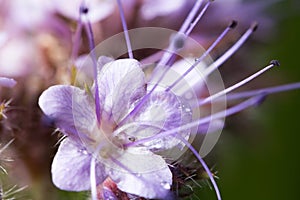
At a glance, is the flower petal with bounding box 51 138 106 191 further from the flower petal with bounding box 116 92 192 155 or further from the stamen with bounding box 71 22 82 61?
the stamen with bounding box 71 22 82 61

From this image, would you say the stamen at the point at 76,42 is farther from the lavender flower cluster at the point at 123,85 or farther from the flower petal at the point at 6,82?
the flower petal at the point at 6,82

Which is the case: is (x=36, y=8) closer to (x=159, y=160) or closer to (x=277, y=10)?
(x=159, y=160)

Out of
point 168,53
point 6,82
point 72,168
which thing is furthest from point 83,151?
point 168,53

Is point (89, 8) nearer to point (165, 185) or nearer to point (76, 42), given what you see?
point (76, 42)

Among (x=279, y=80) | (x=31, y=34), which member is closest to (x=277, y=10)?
(x=279, y=80)

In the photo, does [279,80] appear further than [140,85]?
Yes

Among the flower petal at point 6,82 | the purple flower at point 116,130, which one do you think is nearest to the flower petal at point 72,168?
the purple flower at point 116,130

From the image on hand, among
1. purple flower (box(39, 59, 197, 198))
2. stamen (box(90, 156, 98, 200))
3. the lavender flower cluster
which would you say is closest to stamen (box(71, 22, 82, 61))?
the lavender flower cluster
